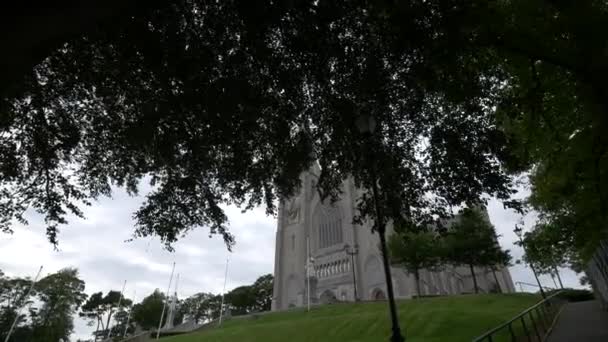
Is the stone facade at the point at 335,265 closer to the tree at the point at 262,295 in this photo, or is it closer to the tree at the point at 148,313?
the tree at the point at 262,295

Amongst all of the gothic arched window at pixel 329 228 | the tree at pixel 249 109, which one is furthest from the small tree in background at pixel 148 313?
the tree at pixel 249 109

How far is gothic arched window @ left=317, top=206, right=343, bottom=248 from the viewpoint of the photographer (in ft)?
184

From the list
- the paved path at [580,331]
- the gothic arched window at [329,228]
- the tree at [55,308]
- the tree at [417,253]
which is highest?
the gothic arched window at [329,228]

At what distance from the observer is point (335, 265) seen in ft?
174

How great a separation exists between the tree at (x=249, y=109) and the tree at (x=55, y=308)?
53.0 metres

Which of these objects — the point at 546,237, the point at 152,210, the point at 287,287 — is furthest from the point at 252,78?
the point at 287,287

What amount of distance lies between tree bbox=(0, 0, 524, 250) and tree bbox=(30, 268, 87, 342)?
52977 millimetres

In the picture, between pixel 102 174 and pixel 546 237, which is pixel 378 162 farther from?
pixel 546 237

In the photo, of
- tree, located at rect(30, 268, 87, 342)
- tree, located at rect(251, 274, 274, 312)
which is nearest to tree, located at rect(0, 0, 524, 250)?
tree, located at rect(30, 268, 87, 342)

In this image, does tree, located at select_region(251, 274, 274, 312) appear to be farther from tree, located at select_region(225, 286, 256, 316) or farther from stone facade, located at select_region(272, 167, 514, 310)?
stone facade, located at select_region(272, 167, 514, 310)

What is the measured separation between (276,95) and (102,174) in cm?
540

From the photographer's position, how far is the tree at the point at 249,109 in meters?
6.71

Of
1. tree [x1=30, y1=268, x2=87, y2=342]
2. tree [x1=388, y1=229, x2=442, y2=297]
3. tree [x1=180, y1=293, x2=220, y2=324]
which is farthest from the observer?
tree [x1=180, y1=293, x2=220, y2=324]

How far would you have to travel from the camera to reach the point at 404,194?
902cm
